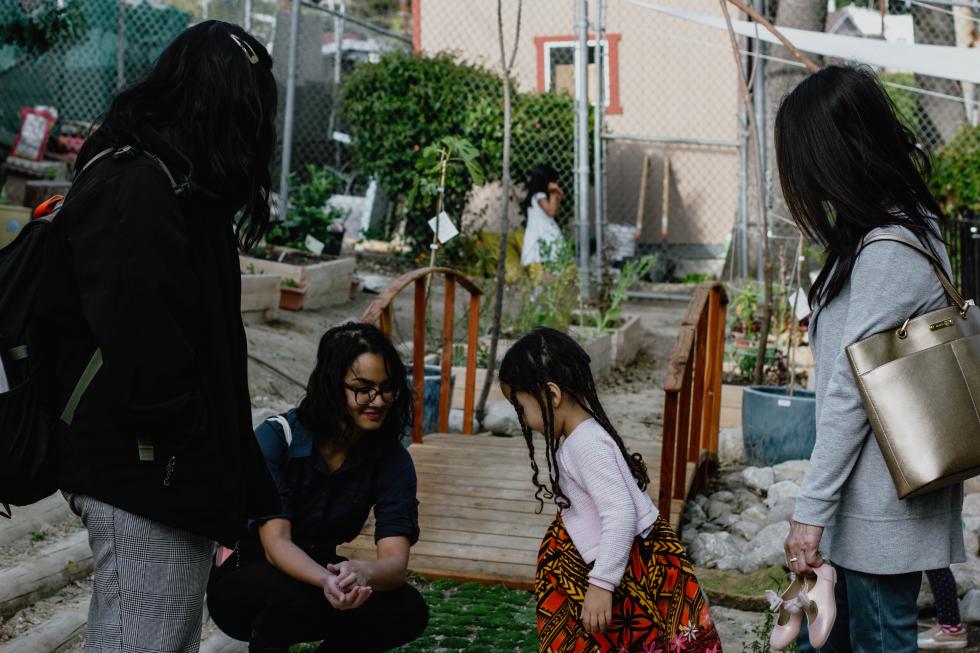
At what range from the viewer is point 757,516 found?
5.36 m

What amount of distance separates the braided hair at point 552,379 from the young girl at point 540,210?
27.5ft

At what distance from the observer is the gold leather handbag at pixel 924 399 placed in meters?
2.14

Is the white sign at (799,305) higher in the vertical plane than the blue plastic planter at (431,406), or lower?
higher

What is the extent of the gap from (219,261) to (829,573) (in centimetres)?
135

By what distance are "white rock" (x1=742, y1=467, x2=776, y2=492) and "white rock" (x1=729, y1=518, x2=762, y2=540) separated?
22.4 inches

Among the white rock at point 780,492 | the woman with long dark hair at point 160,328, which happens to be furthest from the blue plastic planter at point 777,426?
the woman with long dark hair at point 160,328

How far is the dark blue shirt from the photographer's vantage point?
303 centimetres

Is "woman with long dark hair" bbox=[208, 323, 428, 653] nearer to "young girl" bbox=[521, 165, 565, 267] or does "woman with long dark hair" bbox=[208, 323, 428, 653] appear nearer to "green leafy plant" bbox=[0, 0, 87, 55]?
Result: "green leafy plant" bbox=[0, 0, 87, 55]

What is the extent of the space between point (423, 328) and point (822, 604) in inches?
131

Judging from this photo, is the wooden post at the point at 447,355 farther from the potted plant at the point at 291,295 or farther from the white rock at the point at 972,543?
the potted plant at the point at 291,295

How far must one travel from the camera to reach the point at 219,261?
2.15 meters

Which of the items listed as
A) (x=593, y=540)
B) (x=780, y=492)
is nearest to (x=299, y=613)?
(x=593, y=540)

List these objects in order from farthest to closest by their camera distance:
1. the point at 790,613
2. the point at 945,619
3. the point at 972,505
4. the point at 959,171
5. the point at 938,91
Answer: the point at 938,91
the point at 959,171
the point at 972,505
the point at 945,619
the point at 790,613

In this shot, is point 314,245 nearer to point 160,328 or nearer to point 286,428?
point 286,428
